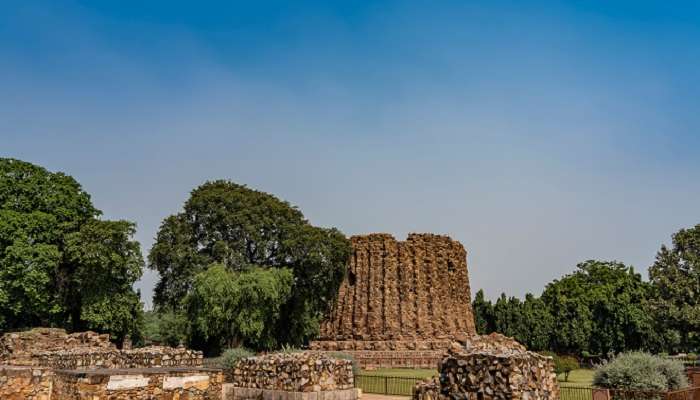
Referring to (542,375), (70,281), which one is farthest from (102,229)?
(542,375)

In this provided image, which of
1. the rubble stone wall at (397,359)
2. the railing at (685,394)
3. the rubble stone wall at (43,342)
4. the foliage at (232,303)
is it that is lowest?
the rubble stone wall at (397,359)

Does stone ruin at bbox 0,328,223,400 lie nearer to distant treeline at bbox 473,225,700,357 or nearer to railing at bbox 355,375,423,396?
railing at bbox 355,375,423,396

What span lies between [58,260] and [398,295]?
81.6 ft

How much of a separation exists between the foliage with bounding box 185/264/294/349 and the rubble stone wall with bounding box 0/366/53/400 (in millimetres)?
19384

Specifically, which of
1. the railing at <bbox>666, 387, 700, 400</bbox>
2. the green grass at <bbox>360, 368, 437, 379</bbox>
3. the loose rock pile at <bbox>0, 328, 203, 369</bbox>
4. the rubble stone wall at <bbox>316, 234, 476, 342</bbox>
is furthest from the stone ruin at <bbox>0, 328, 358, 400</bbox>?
the rubble stone wall at <bbox>316, 234, 476, 342</bbox>

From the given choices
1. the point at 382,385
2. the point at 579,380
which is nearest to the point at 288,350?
the point at 382,385

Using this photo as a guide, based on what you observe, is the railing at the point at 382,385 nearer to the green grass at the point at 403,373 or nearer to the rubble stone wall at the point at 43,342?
the green grass at the point at 403,373

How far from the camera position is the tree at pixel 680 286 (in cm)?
3138

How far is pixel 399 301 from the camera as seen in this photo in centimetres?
4416

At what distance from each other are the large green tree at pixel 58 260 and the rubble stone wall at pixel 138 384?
22.3 meters

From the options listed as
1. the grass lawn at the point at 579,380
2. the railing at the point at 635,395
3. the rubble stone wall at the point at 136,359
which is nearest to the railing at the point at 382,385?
the grass lawn at the point at 579,380

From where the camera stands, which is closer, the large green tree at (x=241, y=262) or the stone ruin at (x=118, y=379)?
the stone ruin at (x=118, y=379)

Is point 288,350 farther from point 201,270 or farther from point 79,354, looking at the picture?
point 201,270

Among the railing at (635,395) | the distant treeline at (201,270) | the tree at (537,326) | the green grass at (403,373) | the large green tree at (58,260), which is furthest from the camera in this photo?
the tree at (537,326)
